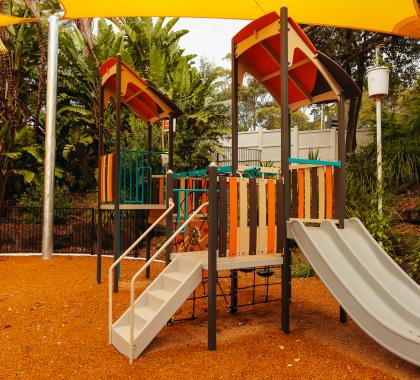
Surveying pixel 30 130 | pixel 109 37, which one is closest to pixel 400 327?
pixel 30 130

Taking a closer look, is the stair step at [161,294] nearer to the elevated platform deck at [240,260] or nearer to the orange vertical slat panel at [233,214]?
the elevated platform deck at [240,260]

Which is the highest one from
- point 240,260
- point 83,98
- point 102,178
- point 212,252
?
point 83,98

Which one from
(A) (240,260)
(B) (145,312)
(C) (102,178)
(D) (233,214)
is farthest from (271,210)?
(C) (102,178)

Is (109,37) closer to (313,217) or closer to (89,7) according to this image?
(89,7)

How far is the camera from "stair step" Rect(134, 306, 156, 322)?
4060 mm

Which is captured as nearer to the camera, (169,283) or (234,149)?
(169,283)

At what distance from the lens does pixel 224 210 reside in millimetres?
A: 4301

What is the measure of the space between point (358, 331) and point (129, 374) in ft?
8.74

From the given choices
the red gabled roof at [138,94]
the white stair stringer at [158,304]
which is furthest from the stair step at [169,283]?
the red gabled roof at [138,94]

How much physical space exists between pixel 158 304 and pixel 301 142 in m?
14.4

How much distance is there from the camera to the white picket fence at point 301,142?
635 inches

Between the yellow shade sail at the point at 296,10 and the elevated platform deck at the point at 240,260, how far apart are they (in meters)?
5.16

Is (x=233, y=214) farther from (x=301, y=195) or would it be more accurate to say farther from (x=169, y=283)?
(x=301, y=195)

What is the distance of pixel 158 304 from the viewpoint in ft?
14.0
